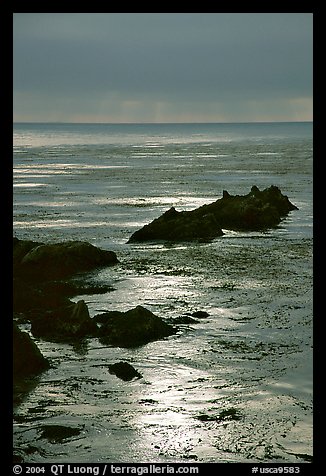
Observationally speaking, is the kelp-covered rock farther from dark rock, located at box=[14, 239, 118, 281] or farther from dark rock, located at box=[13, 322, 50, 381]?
dark rock, located at box=[13, 322, 50, 381]

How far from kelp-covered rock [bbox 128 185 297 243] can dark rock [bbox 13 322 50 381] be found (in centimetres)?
1870

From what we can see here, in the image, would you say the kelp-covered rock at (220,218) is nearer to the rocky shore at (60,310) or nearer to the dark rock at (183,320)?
the rocky shore at (60,310)

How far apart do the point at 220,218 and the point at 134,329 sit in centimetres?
2100

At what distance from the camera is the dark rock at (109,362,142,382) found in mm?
18309

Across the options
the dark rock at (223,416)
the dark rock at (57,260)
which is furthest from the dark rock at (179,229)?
the dark rock at (223,416)

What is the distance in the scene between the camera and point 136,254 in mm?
33750

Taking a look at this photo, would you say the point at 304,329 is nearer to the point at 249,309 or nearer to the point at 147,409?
the point at 249,309

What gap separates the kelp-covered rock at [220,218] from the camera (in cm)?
3722

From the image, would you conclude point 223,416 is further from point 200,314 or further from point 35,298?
point 35,298

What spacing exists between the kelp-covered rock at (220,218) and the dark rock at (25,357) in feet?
61.4

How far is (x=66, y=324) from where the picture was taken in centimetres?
2152

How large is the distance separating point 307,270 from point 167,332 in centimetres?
1036

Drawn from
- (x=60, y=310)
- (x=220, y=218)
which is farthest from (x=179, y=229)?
(x=60, y=310)
